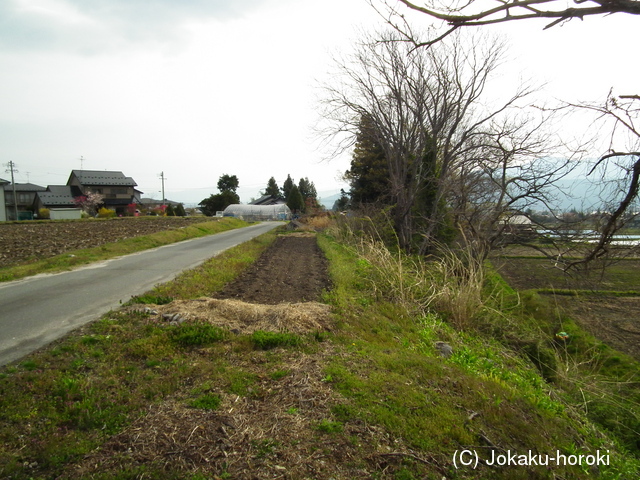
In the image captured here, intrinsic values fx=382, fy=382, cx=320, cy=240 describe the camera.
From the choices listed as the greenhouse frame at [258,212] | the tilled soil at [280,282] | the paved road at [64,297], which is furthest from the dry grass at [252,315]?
the greenhouse frame at [258,212]

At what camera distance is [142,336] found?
523 centimetres

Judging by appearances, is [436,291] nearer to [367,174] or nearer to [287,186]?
[367,174]

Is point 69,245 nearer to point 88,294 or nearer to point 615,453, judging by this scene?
point 88,294

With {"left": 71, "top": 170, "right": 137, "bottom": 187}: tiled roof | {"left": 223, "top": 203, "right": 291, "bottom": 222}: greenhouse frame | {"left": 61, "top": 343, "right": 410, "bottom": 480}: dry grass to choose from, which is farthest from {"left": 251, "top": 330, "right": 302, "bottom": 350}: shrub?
{"left": 71, "top": 170, "right": 137, "bottom": 187}: tiled roof

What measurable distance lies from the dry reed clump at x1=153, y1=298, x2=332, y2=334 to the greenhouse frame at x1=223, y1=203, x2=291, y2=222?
193 ft

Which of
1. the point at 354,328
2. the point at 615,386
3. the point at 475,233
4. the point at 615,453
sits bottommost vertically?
the point at 615,386

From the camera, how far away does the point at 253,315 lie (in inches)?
236

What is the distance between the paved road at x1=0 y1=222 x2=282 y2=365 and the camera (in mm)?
5266

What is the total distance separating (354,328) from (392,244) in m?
12.6

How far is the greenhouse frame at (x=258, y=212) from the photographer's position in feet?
217

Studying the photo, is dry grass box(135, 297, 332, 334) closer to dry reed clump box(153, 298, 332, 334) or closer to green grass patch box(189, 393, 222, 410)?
dry reed clump box(153, 298, 332, 334)

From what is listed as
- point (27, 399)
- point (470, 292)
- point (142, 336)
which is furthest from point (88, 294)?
point (470, 292)

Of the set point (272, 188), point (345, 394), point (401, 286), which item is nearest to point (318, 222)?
point (401, 286)

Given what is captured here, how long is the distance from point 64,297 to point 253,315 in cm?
421
